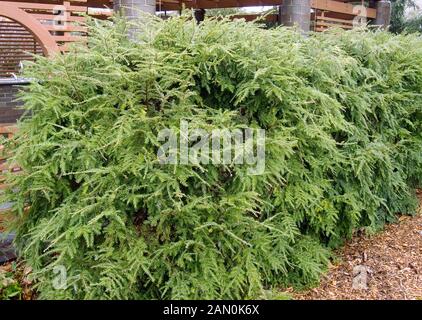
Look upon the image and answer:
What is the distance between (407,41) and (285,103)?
2.28 metres

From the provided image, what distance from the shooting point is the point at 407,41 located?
4.24 metres

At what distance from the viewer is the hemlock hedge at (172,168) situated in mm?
2387

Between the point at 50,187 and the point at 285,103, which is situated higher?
the point at 285,103

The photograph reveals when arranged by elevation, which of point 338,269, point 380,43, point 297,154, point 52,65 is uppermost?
point 380,43

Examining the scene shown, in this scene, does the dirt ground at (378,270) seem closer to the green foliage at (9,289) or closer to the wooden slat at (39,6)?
the green foliage at (9,289)

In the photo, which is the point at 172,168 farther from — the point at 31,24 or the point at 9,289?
the point at 31,24

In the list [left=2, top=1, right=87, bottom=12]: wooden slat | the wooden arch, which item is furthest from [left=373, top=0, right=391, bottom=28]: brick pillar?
the wooden arch

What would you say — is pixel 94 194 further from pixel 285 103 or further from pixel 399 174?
pixel 399 174

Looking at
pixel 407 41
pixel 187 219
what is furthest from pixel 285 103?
pixel 407 41

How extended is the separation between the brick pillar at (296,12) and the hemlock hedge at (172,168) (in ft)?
9.56

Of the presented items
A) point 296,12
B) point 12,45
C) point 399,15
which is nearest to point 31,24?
point 296,12

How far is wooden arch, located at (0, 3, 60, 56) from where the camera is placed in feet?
12.9

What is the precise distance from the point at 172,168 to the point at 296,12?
4320 millimetres

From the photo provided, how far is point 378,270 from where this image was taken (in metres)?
3.18
